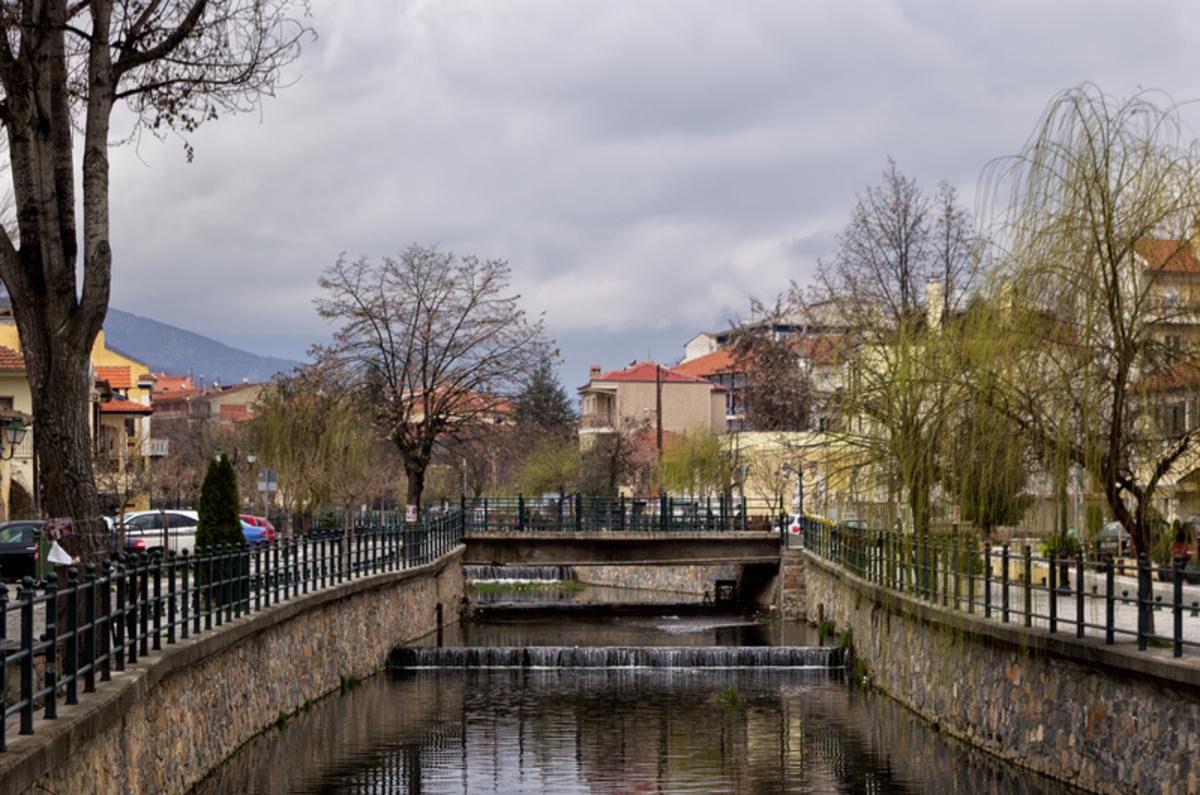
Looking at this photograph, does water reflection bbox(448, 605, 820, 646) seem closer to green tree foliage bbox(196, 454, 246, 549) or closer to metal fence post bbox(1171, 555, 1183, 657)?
green tree foliage bbox(196, 454, 246, 549)

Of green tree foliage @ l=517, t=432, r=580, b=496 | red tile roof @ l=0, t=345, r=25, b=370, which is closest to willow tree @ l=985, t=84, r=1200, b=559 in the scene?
red tile roof @ l=0, t=345, r=25, b=370

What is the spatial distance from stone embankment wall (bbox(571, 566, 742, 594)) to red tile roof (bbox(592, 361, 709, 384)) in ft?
120

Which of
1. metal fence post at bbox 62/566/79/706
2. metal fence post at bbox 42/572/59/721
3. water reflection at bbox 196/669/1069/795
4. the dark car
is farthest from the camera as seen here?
the dark car

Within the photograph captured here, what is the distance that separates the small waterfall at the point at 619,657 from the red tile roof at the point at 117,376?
4723 cm

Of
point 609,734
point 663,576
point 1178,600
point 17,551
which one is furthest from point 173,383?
point 1178,600

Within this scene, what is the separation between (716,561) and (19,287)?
27918 mm

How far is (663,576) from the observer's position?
5066 centimetres

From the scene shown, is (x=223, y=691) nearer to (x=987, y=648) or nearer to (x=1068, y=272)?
(x=987, y=648)

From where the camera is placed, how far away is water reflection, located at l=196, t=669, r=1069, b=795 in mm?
15547

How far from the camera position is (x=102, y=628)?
36.8 feet

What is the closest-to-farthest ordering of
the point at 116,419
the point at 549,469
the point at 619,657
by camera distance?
1. the point at 619,657
2. the point at 116,419
3. the point at 549,469

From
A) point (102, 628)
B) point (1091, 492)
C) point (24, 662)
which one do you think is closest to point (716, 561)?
point (1091, 492)

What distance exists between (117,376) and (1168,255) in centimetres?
6553

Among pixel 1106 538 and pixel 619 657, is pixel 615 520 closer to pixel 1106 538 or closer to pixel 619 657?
pixel 619 657
